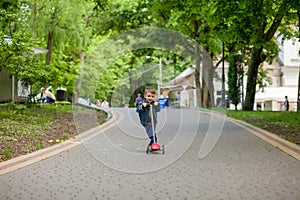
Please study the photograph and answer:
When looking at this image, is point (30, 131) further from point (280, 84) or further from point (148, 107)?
point (280, 84)

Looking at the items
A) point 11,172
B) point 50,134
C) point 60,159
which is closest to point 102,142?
point 50,134

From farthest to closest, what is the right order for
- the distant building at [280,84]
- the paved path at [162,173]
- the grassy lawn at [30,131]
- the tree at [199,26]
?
the distant building at [280,84], the tree at [199,26], the grassy lawn at [30,131], the paved path at [162,173]

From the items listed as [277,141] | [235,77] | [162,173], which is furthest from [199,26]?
[162,173]

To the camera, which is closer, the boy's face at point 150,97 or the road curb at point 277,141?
the boy's face at point 150,97

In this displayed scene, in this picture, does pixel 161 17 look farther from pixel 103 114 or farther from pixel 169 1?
pixel 169 1

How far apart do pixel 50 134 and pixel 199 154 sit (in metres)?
4.37

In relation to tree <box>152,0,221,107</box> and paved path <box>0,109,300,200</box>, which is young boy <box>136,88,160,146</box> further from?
tree <box>152,0,221,107</box>

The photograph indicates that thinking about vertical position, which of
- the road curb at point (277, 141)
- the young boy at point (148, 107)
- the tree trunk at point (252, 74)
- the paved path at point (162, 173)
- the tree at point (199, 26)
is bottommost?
the paved path at point (162, 173)

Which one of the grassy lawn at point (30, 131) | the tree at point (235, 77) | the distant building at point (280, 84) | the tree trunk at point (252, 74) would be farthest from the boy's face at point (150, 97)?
the distant building at point (280, 84)

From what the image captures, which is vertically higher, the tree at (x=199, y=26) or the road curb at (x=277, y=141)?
the tree at (x=199, y=26)

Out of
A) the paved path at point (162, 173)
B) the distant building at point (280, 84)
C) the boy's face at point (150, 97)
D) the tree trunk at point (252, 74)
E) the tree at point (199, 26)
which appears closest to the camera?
the paved path at point (162, 173)

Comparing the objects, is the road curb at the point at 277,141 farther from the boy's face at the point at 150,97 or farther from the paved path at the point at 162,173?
the boy's face at the point at 150,97

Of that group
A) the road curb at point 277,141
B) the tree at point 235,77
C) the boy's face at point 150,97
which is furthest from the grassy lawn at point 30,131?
the tree at point 235,77

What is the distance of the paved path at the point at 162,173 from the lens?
5609mm
